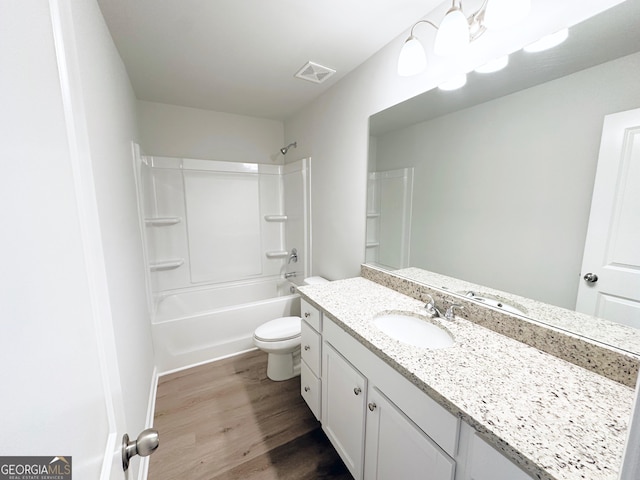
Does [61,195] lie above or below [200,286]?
above

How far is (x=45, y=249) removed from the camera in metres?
0.32

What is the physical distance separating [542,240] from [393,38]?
1.42 metres

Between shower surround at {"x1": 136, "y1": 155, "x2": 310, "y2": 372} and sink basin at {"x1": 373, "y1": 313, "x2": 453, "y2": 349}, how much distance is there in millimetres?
1508

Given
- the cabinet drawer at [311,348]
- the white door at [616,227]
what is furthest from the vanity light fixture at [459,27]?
the cabinet drawer at [311,348]

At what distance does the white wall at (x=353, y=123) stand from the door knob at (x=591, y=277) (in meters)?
0.92

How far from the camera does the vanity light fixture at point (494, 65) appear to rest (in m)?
1.12

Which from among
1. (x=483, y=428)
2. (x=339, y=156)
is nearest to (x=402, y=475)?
(x=483, y=428)

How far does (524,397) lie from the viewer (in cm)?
76

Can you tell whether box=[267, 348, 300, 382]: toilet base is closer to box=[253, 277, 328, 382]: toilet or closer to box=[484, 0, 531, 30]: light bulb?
box=[253, 277, 328, 382]: toilet

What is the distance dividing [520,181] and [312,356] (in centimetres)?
144

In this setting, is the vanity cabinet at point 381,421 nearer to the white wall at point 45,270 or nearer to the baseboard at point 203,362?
the white wall at point 45,270

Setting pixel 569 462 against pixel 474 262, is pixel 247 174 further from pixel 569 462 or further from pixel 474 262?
pixel 569 462

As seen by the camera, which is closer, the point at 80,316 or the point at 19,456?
the point at 19,456

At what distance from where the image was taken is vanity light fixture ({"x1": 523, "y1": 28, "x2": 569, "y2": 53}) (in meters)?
0.96
